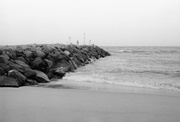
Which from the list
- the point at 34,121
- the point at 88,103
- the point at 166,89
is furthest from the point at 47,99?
the point at 166,89

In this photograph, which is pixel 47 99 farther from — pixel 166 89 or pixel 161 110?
pixel 166 89

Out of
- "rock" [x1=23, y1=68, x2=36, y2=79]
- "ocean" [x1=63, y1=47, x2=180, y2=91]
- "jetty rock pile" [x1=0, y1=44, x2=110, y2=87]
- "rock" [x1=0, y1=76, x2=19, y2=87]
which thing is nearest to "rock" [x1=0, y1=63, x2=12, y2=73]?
"jetty rock pile" [x1=0, y1=44, x2=110, y2=87]

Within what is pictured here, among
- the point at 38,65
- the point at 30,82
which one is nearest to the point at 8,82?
the point at 30,82

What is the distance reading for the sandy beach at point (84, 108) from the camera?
11.1 feet

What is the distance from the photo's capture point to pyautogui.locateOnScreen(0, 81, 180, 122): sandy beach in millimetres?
3389

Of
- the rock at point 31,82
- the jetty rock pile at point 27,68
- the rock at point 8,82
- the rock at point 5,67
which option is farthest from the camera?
the rock at point 5,67

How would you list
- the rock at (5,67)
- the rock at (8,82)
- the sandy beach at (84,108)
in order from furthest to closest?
the rock at (5,67)
the rock at (8,82)
the sandy beach at (84,108)

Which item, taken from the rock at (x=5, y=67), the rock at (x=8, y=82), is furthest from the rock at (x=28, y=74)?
the rock at (x=8, y=82)

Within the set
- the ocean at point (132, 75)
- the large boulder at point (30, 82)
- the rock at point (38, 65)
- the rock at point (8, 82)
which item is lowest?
the ocean at point (132, 75)

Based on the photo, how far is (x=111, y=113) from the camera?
368cm

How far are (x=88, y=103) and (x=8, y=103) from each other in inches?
80.1

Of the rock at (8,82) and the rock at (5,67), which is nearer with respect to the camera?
the rock at (8,82)

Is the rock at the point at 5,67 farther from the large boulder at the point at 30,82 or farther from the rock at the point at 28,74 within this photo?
the large boulder at the point at 30,82

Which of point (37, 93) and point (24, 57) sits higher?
point (24, 57)
